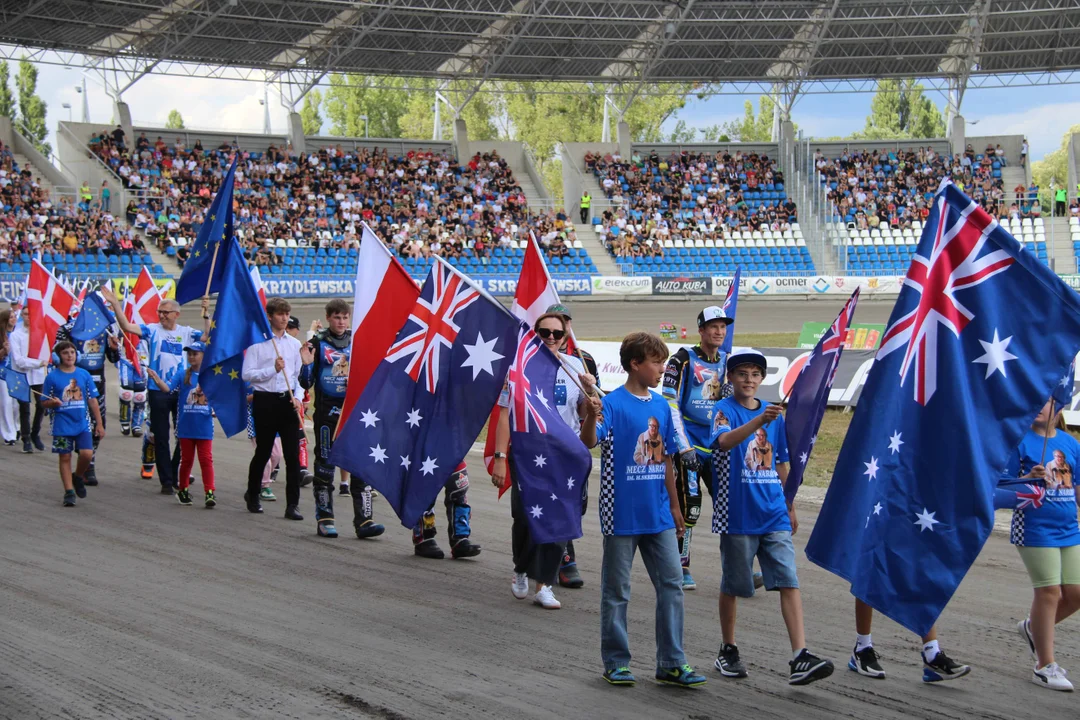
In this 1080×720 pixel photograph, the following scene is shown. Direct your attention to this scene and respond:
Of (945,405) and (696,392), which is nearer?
(945,405)

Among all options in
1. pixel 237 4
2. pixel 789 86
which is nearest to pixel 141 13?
pixel 237 4

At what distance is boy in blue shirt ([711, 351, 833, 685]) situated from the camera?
19.4ft

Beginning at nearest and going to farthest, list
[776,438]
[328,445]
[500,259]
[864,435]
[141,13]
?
[864,435] → [776,438] → [328,445] → [141,13] → [500,259]

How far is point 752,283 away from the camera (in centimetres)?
4334

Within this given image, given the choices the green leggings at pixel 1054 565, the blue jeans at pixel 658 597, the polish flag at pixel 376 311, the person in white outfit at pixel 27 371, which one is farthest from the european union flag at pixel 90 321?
the green leggings at pixel 1054 565

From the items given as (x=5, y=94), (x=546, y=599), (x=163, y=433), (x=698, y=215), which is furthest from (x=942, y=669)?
(x=5, y=94)

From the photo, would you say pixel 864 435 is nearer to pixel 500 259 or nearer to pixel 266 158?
pixel 500 259

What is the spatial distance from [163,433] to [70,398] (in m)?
1.10

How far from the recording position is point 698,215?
4900 centimetres

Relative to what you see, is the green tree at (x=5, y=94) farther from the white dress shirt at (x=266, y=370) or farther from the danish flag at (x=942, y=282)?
the danish flag at (x=942, y=282)

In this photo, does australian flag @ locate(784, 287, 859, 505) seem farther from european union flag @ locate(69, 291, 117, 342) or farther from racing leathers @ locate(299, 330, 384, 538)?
european union flag @ locate(69, 291, 117, 342)

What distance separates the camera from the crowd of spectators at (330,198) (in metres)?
40.2

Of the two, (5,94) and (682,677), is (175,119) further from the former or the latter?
(682,677)

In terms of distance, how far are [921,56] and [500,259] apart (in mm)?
20979
